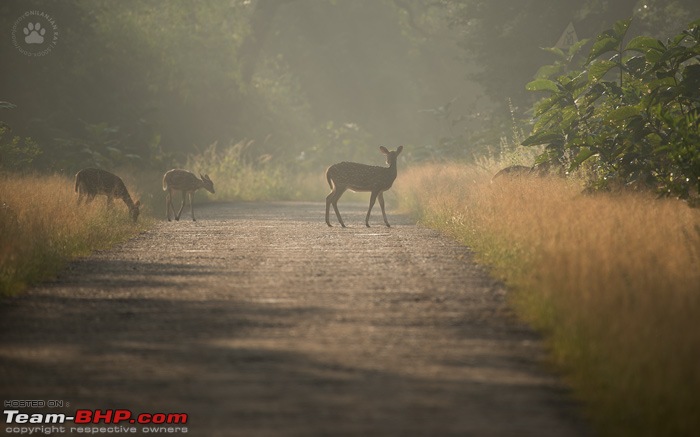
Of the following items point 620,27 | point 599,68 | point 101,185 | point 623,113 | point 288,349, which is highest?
point 620,27

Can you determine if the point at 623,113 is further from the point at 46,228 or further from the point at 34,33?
the point at 34,33

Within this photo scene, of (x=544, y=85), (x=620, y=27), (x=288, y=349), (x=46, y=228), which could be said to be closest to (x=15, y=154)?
(x=544, y=85)

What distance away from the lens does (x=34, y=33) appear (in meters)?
38.4

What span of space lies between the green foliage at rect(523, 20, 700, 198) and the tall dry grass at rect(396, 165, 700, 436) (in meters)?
0.66

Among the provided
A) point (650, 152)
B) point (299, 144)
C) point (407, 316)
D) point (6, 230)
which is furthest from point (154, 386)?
point (299, 144)

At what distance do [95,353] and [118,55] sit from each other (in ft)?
119

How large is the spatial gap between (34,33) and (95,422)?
33.9 meters

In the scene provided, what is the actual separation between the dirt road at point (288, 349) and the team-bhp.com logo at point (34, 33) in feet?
82.7

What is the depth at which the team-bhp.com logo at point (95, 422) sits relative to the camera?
21.0 ft

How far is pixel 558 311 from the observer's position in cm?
941

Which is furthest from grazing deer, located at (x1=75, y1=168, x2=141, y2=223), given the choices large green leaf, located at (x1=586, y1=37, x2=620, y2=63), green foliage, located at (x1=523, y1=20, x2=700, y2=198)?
large green leaf, located at (x1=586, y1=37, x2=620, y2=63)

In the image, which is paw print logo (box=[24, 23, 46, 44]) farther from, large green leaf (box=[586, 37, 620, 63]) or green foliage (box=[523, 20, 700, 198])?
large green leaf (box=[586, 37, 620, 63])

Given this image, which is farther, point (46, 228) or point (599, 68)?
point (599, 68)

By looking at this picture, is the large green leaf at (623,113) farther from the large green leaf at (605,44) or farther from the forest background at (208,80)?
the forest background at (208,80)
